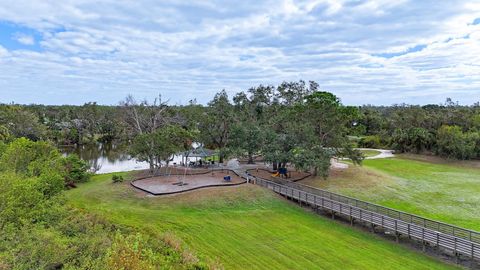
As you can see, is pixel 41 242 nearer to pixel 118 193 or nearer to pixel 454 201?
pixel 118 193

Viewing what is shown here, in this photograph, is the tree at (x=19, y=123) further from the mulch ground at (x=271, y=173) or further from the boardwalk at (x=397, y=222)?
the boardwalk at (x=397, y=222)

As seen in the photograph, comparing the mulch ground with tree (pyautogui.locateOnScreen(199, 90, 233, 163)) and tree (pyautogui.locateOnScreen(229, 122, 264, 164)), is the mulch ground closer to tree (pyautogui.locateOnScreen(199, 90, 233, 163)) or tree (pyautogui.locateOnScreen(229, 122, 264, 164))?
tree (pyautogui.locateOnScreen(229, 122, 264, 164))

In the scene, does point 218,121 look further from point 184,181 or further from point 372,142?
point 372,142

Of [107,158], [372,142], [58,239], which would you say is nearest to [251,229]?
[58,239]

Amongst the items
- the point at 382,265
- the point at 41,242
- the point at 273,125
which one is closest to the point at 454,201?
the point at 382,265

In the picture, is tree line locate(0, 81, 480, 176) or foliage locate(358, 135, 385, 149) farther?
foliage locate(358, 135, 385, 149)

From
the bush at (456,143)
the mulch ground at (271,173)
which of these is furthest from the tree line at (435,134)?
the mulch ground at (271,173)

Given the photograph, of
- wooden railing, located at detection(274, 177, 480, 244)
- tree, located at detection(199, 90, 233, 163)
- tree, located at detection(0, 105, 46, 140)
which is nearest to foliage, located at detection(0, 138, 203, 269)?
wooden railing, located at detection(274, 177, 480, 244)
